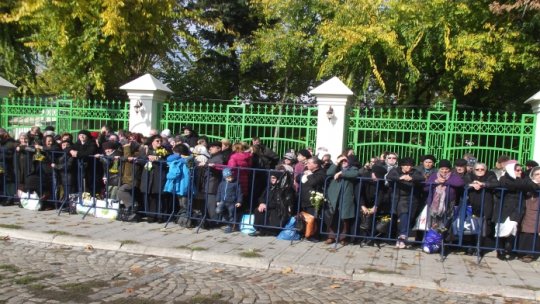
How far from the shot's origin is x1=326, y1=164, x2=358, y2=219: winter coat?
7691mm

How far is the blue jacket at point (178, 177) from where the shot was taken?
8.52m

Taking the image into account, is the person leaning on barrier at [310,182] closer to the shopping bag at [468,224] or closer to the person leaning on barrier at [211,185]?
the person leaning on barrier at [211,185]

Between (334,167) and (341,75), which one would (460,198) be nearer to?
(334,167)

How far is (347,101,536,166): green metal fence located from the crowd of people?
1633 millimetres

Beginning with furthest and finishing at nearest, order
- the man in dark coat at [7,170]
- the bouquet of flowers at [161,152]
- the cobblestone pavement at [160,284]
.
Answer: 1. the man in dark coat at [7,170]
2. the bouquet of flowers at [161,152]
3. the cobblestone pavement at [160,284]

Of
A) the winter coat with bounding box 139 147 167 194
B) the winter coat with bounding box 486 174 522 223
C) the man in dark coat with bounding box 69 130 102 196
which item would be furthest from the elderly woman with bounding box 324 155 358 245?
the man in dark coat with bounding box 69 130 102 196

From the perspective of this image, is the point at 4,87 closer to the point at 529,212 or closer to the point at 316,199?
the point at 316,199

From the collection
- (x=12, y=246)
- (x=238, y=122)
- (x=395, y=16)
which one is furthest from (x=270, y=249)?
(x=395, y=16)

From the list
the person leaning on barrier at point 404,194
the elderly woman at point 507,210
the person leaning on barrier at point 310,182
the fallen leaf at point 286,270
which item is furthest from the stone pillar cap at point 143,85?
the elderly woman at point 507,210

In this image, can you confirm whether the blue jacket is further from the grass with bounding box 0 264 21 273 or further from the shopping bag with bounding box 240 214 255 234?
the grass with bounding box 0 264 21 273

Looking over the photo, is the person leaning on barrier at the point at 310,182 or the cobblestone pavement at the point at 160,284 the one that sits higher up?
the person leaning on barrier at the point at 310,182

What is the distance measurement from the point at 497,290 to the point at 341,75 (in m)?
11.0

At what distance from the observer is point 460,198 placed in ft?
24.4

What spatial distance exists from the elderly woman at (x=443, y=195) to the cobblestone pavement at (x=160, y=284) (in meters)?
1.62
